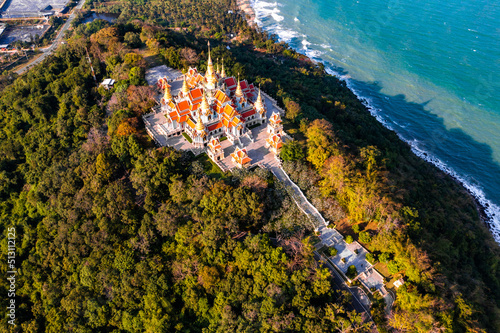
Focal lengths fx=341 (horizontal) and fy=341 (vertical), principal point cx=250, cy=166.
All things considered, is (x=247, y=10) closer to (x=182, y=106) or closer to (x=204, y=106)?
(x=182, y=106)

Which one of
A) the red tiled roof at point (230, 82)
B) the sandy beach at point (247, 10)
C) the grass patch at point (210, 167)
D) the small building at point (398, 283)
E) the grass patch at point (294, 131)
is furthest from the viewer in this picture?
the sandy beach at point (247, 10)

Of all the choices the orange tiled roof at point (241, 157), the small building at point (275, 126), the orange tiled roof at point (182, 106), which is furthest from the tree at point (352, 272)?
the orange tiled roof at point (182, 106)

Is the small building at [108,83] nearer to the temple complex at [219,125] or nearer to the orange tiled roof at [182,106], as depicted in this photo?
the temple complex at [219,125]

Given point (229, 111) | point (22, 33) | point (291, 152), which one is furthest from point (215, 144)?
point (22, 33)

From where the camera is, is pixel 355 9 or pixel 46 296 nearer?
pixel 46 296

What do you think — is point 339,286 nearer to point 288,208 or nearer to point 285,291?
point 285,291

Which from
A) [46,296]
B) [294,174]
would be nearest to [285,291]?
[294,174]
